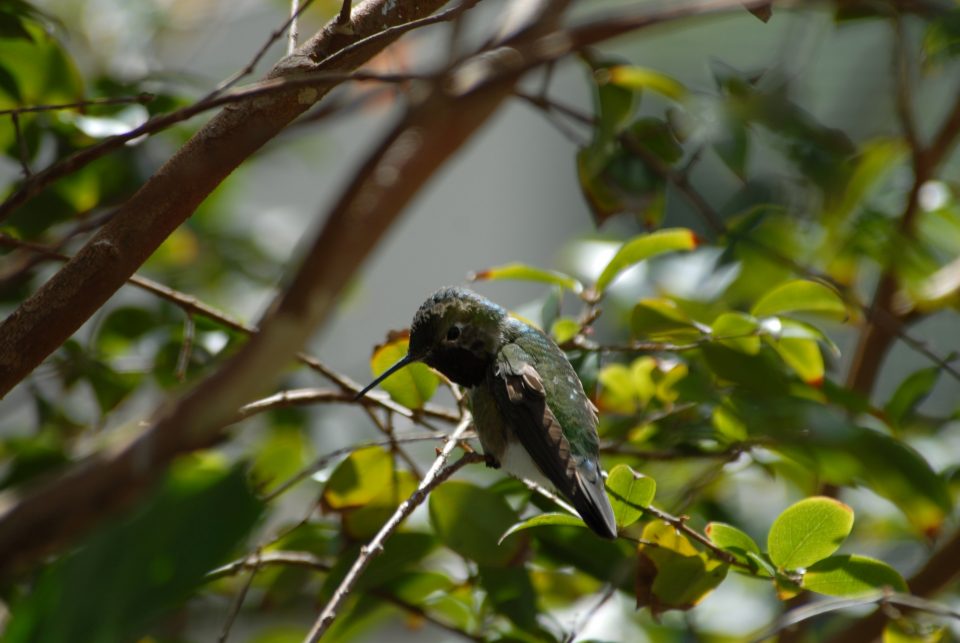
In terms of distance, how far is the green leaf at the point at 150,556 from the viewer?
0.54m

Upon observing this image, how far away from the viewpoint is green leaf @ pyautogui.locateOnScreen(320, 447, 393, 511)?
1086 millimetres

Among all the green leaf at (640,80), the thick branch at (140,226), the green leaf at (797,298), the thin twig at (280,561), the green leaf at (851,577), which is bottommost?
the green leaf at (851,577)

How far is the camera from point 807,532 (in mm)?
896

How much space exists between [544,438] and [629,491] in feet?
0.80

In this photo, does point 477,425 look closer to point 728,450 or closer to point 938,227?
point 728,450

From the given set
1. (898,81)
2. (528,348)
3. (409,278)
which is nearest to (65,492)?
(528,348)

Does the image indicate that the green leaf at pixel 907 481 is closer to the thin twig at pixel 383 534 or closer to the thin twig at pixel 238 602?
the thin twig at pixel 383 534

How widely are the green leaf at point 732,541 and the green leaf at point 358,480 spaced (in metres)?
0.37

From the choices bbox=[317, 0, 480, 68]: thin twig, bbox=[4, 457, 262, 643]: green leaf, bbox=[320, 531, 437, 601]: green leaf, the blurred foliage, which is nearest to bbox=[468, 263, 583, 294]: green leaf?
the blurred foliage

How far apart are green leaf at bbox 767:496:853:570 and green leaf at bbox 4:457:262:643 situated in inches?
20.6

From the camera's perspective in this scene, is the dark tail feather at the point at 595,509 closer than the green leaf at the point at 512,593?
Yes

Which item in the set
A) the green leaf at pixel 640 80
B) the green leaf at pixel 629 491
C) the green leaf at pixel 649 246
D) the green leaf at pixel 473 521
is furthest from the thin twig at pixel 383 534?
the green leaf at pixel 640 80

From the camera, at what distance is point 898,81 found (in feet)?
4.31

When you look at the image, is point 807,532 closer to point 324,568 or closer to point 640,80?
point 324,568
